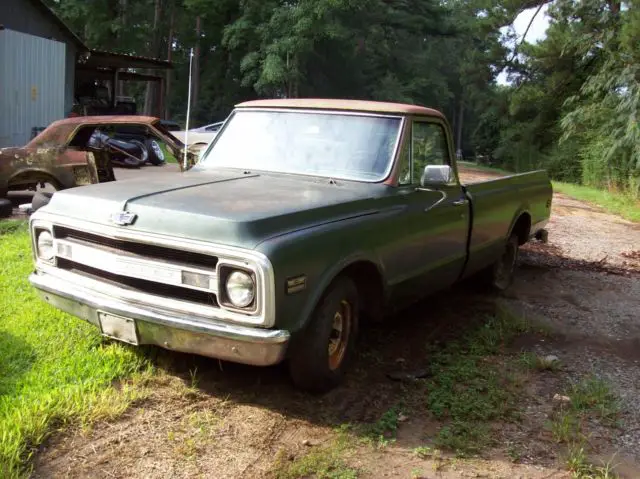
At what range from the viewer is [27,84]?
1705 cm

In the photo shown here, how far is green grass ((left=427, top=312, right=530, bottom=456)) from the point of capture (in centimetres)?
378

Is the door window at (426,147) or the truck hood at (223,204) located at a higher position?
the door window at (426,147)

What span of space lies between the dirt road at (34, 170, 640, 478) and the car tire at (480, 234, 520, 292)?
980mm

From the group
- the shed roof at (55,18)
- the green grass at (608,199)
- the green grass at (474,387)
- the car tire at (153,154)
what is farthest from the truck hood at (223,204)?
the shed roof at (55,18)

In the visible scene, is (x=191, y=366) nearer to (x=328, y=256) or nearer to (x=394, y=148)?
(x=328, y=256)

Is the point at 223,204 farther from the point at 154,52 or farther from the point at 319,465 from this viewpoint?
the point at 154,52

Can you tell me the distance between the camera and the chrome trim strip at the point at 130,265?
355 cm

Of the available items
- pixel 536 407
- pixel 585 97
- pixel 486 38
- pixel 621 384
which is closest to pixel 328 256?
pixel 536 407

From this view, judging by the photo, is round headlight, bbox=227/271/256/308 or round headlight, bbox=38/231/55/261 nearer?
round headlight, bbox=227/271/256/308

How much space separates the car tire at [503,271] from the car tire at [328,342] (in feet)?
10.0

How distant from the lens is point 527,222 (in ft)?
24.3

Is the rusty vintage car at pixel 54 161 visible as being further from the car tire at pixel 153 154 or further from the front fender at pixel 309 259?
the car tire at pixel 153 154

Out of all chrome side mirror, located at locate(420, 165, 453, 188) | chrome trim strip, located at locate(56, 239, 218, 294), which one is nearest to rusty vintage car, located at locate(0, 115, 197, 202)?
chrome side mirror, located at locate(420, 165, 453, 188)

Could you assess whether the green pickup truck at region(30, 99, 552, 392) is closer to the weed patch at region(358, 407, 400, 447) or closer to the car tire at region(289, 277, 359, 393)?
the car tire at region(289, 277, 359, 393)
